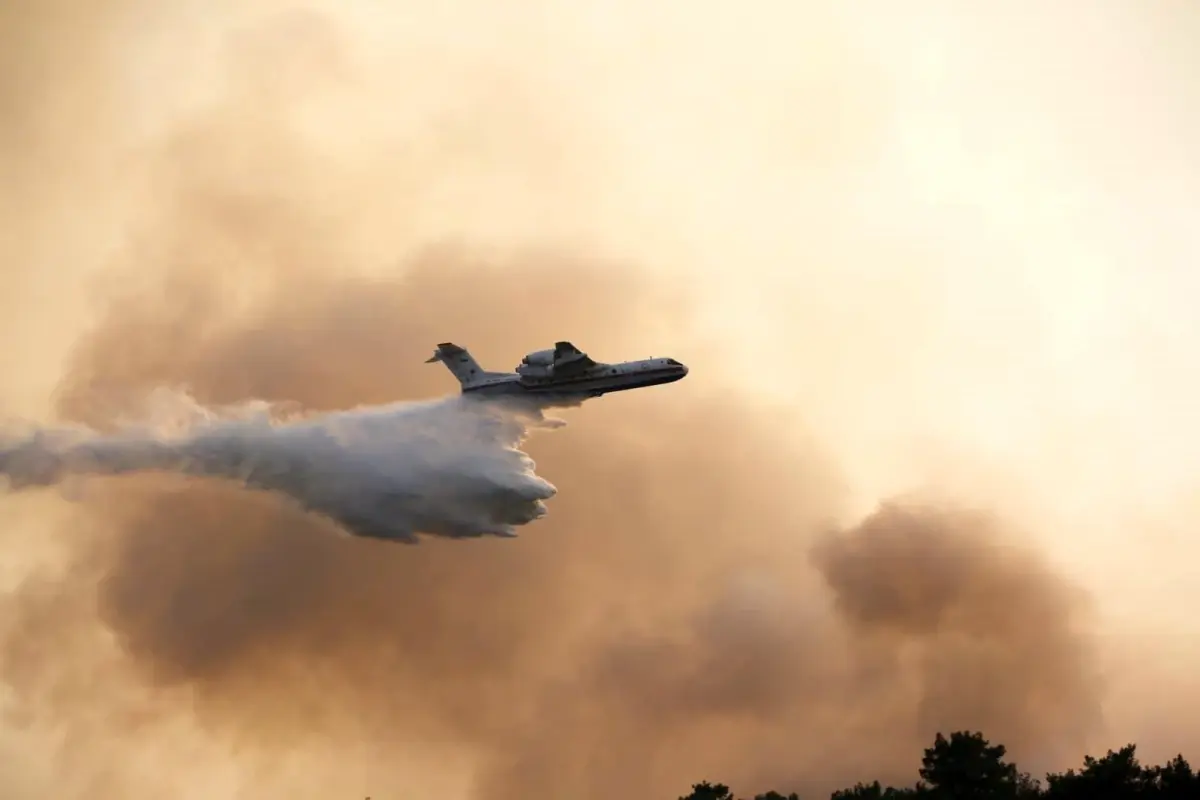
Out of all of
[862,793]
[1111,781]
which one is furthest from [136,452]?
[1111,781]

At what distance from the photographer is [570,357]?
85.4m

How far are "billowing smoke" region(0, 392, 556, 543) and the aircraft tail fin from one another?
4.61 ft

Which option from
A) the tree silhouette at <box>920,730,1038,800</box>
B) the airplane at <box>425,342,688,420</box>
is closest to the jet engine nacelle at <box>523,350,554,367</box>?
the airplane at <box>425,342,688,420</box>

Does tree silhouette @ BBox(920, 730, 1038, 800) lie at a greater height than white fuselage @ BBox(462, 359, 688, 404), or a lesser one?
lesser

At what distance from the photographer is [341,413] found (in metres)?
89.6

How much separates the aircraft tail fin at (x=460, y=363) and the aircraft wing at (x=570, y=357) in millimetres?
5831

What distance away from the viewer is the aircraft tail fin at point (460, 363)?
3533 inches

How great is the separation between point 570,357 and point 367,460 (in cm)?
1188

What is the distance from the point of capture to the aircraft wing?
85000 mm

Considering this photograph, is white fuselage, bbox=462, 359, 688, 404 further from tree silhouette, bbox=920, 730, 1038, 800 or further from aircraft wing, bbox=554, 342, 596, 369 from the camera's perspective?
tree silhouette, bbox=920, 730, 1038, 800

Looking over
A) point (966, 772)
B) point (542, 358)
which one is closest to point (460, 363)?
point (542, 358)

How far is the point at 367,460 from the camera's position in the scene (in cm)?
8694

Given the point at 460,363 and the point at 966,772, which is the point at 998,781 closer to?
the point at 966,772

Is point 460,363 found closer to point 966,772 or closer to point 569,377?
point 569,377
